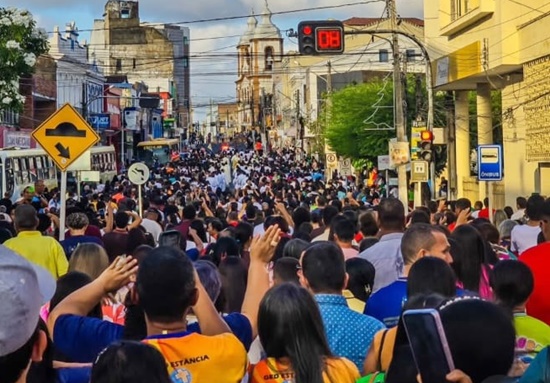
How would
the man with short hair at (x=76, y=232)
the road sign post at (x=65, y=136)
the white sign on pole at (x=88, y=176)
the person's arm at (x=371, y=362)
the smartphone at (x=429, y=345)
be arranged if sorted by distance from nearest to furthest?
the smartphone at (x=429, y=345)
the person's arm at (x=371, y=362)
the man with short hair at (x=76, y=232)
the road sign post at (x=65, y=136)
the white sign on pole at (x=88, y=176)

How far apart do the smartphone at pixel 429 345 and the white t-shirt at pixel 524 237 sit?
8.77 meters

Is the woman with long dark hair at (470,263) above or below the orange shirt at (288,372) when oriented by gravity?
above

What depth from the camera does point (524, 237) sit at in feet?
39.5

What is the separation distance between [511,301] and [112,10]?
133 m

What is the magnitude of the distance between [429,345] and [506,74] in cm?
3024

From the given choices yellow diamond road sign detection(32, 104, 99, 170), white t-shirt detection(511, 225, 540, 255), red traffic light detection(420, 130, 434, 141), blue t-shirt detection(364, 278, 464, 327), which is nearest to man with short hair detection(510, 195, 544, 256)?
white t-shirt detection(511, 225, 540, 255)

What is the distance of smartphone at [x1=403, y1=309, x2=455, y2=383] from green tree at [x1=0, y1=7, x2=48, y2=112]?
60.3ft

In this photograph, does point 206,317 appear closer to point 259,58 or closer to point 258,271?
point 258,271

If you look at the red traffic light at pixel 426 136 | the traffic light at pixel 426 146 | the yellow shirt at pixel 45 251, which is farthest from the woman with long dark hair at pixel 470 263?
the red traffic light at pixel 426 136

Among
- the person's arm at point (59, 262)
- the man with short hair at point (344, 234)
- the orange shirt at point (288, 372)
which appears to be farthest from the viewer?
the person's arm at point (59, 262)

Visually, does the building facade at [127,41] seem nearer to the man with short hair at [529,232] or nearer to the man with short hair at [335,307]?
the man with short hair at [529,232]

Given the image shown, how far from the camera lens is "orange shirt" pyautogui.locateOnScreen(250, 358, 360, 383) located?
4777 millimetres

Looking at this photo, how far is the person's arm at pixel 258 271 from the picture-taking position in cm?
563

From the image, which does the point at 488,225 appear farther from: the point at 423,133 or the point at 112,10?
the point at 112,10
